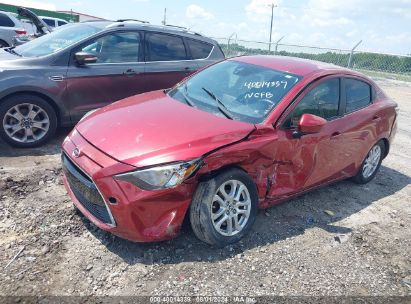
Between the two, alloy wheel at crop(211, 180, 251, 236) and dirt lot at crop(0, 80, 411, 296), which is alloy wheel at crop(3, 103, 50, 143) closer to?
dirt lot at crop(0, 80, 411, 296)

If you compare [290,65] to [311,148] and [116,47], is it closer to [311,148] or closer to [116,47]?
[311,148]

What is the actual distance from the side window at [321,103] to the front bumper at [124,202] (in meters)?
1.39

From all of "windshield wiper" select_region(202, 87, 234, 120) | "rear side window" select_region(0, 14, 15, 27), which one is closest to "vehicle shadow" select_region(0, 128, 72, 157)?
"windshield wiper" select_region(202, 87, 234, 120)

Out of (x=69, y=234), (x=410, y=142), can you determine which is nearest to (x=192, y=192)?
(x=69, y=234)

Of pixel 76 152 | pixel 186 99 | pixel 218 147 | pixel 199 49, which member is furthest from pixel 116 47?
pixel 218 147

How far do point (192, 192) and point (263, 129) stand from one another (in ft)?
3.05

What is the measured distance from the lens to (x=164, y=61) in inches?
248

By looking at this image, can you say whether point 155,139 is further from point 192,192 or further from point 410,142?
point 410,142

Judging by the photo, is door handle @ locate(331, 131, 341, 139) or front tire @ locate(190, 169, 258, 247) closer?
front tire @ locate(190, 169, 258, 247)

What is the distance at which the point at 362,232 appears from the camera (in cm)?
402

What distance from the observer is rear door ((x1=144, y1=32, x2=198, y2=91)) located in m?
6.12

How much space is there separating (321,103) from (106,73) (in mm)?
3209

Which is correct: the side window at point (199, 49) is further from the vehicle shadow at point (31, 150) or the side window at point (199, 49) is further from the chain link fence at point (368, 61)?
the chain link fence at point (368, 61)

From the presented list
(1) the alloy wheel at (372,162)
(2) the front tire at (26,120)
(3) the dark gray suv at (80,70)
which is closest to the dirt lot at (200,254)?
(2) the front tire at (26,120)
